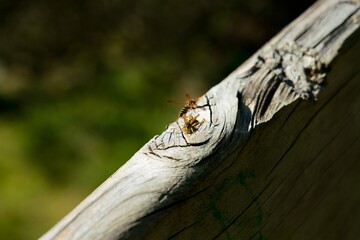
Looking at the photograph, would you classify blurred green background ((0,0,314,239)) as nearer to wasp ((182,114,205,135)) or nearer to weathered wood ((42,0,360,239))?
weathered wood ((42,0,360,239))

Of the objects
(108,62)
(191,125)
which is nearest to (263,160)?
(191,125)

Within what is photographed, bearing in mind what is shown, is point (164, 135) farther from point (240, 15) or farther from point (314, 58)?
point (240, 15)

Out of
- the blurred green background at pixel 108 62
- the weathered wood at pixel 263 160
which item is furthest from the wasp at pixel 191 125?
the blurred green background at pixel 108 62

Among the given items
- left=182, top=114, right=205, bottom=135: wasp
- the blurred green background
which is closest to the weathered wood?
left=182, top=114, right=205, bottom=135: wasp

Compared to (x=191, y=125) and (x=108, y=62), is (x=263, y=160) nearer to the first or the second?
(x=191, y=125)

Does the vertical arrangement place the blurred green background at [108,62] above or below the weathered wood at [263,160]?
above

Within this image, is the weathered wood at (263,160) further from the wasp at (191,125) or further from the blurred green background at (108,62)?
the blurred green background at (108,62)
